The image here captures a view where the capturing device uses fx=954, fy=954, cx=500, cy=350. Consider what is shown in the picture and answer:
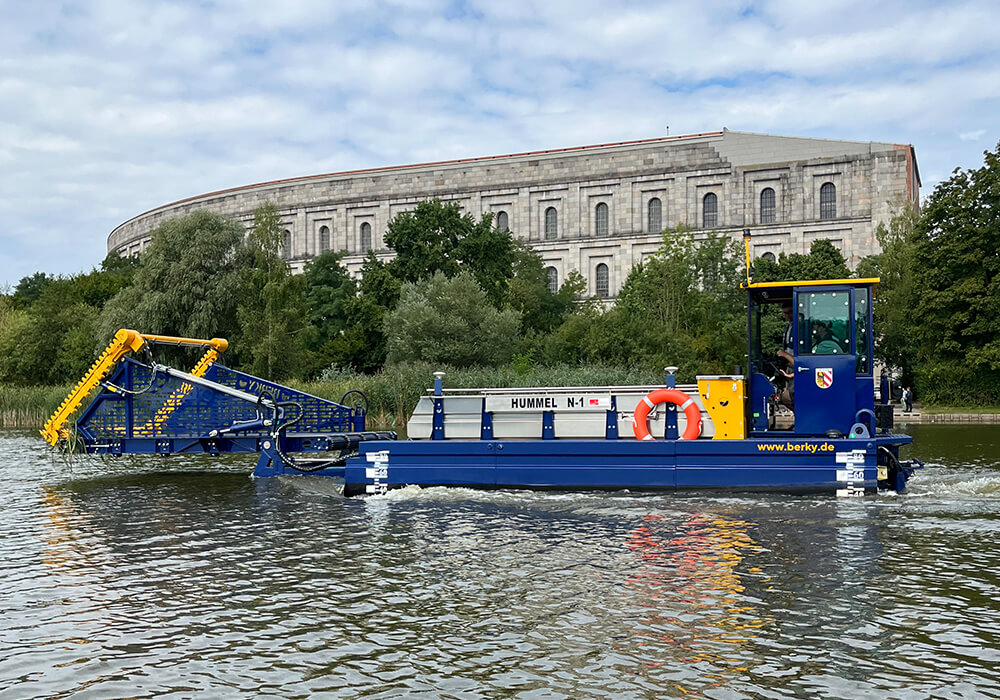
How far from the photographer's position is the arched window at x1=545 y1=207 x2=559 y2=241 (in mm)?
99062

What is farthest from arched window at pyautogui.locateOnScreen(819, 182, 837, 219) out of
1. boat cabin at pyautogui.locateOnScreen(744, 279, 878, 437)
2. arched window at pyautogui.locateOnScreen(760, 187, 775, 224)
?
boat cabin at pyautogui.locateOnScreen(744, 279, 878, 437)

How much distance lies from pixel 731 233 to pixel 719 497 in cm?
7641

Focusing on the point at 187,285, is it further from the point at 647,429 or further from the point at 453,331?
the point at 647,429

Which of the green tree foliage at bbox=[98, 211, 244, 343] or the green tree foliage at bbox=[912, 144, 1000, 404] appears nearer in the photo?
the green tree foliage at bbox=[912, 144, 1000, 404]

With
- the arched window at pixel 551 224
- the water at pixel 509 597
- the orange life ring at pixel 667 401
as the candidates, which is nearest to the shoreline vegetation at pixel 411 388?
the orange life ring at pixel 667 401

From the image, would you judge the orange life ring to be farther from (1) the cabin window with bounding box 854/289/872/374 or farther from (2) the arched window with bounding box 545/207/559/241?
(2) the arched window with bounding box 545/207/559/241

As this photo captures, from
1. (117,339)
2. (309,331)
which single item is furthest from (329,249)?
(117,339)

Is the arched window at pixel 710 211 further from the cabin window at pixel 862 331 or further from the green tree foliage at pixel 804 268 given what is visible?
the cabin window at pixel 862 331

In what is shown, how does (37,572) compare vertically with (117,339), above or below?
below

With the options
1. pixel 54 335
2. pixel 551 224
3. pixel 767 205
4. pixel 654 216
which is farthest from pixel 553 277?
pixel 54 335

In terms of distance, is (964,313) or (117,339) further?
(964,313)

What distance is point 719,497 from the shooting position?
53.8 feet

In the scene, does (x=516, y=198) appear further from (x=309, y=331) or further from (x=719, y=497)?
(x=719, y=497)

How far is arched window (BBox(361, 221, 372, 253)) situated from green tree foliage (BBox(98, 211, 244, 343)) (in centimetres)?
4757
